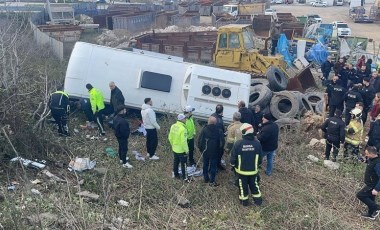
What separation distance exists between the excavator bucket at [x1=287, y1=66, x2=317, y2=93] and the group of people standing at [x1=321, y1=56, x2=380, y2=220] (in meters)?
0.64

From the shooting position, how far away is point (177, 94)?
11133mm

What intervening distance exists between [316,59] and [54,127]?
42.3 ft

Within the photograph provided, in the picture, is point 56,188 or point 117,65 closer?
point 56,188

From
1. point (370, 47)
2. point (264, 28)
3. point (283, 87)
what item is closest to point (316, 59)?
point (283, 87)

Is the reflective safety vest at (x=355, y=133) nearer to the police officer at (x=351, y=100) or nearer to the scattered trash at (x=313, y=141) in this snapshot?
the scattered trash at (x=313, y=141)

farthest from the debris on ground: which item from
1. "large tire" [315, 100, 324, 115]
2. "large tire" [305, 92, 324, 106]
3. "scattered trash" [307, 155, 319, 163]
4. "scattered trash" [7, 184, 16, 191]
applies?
"large tire" [305, 92, 324, 106]

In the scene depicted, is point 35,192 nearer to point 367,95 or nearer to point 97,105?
point 97,105

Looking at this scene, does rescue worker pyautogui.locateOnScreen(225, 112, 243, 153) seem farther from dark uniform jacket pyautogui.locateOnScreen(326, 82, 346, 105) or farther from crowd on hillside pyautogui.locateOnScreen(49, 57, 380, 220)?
dark uniform jacket pyautogui.locateOnScreen(326, 82, 346, 105)

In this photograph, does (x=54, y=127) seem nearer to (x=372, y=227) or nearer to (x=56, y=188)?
(x=56, y=188)

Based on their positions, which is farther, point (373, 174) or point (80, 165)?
point (80, 165)

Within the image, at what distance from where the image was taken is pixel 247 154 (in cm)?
703

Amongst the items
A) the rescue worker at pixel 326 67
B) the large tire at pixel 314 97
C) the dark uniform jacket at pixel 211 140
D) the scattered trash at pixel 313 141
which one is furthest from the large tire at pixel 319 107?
the dark uniform jacket at pixel 211 140

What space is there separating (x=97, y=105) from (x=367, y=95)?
7.44 metres

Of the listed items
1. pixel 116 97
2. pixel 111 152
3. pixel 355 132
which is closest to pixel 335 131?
pixel 355 132
